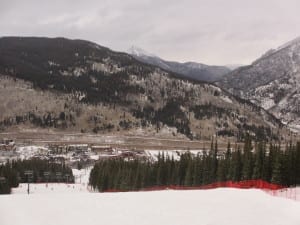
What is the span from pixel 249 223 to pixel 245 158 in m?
58.3

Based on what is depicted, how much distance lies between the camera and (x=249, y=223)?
30547 millimetres

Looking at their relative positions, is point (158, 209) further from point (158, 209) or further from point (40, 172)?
point (40, 172)

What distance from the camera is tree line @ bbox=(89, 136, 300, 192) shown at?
7819 cm

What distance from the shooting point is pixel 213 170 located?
9819 centimetres

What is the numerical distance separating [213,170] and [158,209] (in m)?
63.5

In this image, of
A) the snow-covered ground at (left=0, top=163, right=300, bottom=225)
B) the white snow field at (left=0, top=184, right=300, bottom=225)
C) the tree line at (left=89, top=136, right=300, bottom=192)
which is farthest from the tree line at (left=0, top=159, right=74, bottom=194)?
the white snow field at (left=0, top=184, right=300, bottom=225)

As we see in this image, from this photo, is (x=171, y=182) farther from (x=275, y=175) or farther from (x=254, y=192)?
(x=254, y=192)

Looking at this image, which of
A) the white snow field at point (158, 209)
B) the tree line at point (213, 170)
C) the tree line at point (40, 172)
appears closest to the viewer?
the white snow field at point (158, 209)

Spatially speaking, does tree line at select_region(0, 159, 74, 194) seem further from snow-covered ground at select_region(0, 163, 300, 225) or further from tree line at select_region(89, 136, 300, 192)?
snow-covered ground at select_region(0, 163, 300, 225)

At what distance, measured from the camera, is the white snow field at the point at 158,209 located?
32.0 metres

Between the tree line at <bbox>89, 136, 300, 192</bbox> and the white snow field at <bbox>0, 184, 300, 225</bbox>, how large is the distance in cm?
3641

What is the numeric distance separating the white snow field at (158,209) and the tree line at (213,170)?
36.4 meters

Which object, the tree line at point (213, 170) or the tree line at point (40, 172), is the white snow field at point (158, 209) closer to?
the tree line at point (213, 170)

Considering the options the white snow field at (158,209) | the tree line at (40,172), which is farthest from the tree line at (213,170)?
the white snow field at (158,209)
